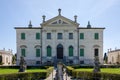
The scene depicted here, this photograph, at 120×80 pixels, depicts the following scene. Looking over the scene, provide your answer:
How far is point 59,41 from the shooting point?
49688 mm

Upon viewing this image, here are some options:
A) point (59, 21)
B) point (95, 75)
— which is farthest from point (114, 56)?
point (95, 75)

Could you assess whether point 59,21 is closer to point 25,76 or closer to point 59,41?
point 59,41

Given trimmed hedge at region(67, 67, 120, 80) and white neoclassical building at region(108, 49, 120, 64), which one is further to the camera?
white neoclassical building at region(108, 49, 120, 64)

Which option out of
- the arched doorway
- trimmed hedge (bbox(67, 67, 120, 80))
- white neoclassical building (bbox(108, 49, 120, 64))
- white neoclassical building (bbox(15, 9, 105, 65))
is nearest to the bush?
trimmed hedge (bbox(67, 67, 120, 80))

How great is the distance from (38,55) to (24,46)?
10.3 feet

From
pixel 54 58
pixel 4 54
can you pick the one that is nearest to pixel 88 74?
pixel 54 58

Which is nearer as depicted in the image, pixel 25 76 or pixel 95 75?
pixel 95 75

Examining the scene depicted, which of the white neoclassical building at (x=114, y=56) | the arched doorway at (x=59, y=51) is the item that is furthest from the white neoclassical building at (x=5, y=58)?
the white neoclassical building at (x=114, y=56)

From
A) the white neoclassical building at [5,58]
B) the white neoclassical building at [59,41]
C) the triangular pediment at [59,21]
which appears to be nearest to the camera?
the triangular pediment at [59,21]

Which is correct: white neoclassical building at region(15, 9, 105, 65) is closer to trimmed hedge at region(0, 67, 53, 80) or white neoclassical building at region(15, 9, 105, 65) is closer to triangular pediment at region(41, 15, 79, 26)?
triangular pediment at region(41, 15, 79, 26)

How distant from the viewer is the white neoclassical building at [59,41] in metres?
49.6

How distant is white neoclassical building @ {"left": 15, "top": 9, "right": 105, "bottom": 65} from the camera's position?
49.6 meters

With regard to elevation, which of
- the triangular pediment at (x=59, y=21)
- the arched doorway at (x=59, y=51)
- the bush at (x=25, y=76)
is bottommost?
the bush at (x=25, y=76)

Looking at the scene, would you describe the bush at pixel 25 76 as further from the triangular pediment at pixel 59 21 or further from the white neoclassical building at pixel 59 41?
the triangular pediment at pixel 59 21
